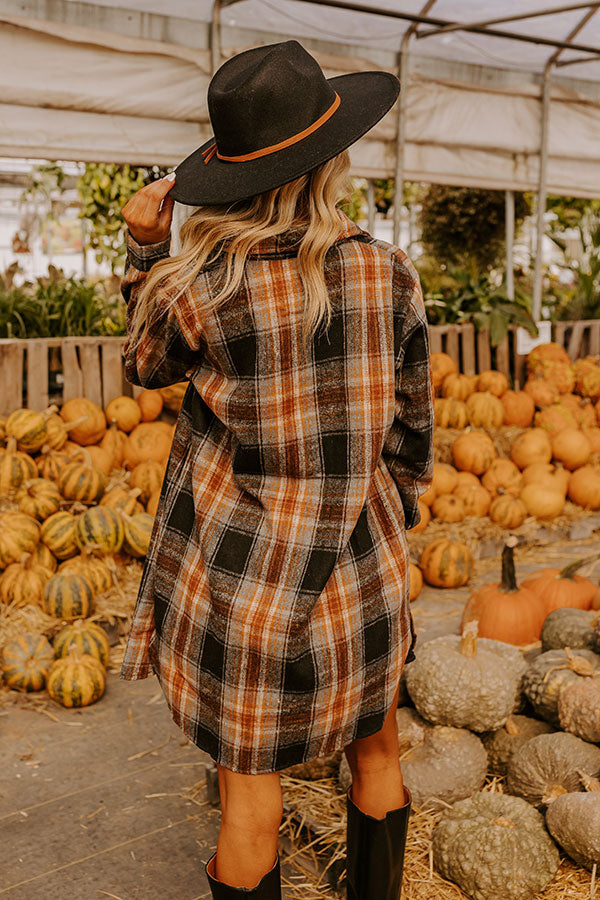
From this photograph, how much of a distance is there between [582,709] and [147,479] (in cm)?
274

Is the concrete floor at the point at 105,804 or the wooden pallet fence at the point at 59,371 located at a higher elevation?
the wooden pallet fence at the point at 59,371

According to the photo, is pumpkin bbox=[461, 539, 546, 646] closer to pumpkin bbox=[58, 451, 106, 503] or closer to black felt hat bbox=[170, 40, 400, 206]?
pumpkin bbox=[58, 451, 106, 503]

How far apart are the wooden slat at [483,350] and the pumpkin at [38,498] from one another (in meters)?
3.41

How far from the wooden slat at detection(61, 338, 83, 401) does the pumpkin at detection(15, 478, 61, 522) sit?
2.90 feet

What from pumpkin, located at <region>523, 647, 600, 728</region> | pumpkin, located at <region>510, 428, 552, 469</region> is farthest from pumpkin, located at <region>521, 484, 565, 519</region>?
pumpkin, located at <region>523, 647, 600, 728</region>

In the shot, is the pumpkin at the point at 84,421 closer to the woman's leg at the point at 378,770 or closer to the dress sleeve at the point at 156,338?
the dress sleeve at the point at 156,338

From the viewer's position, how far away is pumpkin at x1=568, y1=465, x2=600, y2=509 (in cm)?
563

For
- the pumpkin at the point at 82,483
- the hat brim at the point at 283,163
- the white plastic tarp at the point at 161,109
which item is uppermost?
the white plastic tarp at the point at 161,109

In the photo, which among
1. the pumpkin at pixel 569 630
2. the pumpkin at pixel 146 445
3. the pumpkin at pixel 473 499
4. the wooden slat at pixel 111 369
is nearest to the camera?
the pumpkin at pixel 569 630

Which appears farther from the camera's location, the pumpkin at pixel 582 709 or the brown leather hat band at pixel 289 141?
the pumpkin at pixel 582 709

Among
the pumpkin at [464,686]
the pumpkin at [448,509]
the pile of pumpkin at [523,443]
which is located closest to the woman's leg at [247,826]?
the pumpkin at [464,686]

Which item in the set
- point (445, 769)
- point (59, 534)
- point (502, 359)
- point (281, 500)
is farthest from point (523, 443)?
point (281, 500)

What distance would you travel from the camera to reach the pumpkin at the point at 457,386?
6.01m

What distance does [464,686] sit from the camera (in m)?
2.59
